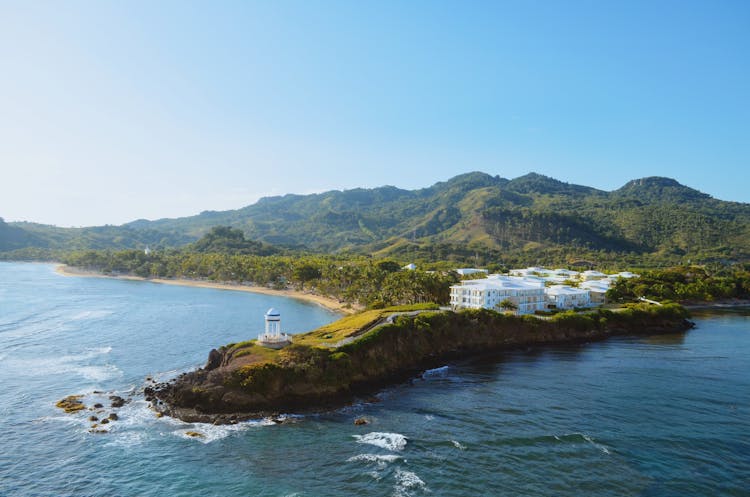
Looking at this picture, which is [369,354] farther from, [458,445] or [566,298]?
[566,298]

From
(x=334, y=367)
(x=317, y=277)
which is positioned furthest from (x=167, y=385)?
(x=317, y=277)

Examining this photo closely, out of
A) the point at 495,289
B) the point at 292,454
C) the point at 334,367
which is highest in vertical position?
the point at 495,289

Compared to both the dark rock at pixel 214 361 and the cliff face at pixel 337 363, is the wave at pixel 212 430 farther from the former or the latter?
the dark rock at pixel 214 361

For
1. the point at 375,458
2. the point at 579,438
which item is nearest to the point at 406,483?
the point at 375,458

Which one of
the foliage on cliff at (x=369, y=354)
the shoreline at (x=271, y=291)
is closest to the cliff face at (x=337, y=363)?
the foliage on cliff at (x=369, y=354)

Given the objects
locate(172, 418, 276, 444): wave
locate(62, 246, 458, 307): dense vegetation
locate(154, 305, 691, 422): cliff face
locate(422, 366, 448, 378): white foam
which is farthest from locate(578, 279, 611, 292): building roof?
locate(172, 418, 276, 444): wave

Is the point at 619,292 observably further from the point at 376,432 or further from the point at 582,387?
the point at 376,432
